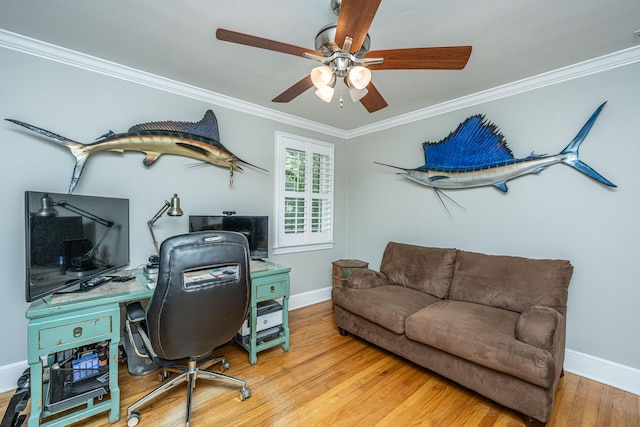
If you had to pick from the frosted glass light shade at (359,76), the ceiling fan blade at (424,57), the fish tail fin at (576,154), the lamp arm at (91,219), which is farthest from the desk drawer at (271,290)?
the fish tail fin at (576,154)

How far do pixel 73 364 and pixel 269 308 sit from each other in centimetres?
134

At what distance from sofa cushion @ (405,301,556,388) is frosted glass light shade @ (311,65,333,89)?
1834 millimetres

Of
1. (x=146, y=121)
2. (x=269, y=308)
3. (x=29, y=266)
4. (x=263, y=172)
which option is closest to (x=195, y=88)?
(x=146, y=121)

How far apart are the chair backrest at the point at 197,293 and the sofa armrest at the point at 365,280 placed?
146 cm

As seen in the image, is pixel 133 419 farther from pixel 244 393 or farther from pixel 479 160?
pixel 479 160

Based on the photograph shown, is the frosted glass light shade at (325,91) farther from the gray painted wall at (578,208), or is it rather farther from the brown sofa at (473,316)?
the gray painted wall at (578,208)

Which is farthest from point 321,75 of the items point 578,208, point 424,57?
point 578,208

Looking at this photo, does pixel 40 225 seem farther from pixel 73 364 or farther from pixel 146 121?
pixel 146 121

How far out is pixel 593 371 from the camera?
210 cm

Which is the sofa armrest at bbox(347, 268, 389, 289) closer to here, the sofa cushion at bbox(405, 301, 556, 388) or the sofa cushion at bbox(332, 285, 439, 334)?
the sofa cushion at bbox(332, 285, 439, 334)

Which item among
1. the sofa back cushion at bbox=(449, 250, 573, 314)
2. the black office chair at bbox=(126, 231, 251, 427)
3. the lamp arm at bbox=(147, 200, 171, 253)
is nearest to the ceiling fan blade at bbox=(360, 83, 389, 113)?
the black office chair at bbox=(126, 231, 251, 427)

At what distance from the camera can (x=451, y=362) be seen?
1.94 metres

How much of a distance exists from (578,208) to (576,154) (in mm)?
448

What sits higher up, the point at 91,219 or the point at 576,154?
the point at 576,154
